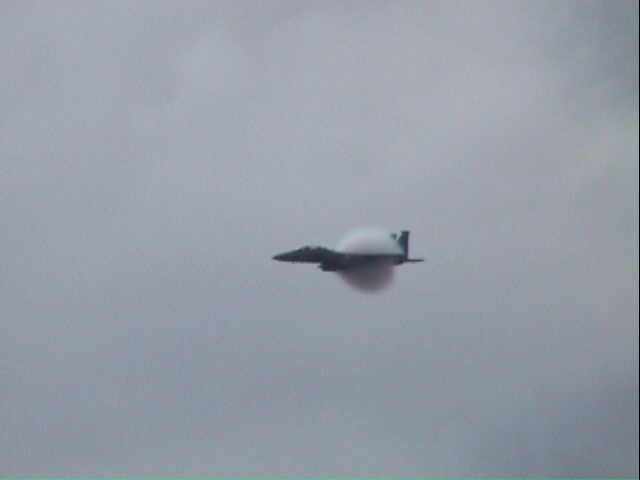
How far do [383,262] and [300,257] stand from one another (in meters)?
10.0

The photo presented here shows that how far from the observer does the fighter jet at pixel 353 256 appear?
6683 inches

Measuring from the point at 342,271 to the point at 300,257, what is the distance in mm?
5782

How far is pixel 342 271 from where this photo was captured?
170750 mm

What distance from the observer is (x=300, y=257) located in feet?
570

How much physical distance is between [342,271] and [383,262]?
468 centimetres

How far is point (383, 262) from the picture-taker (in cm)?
16962

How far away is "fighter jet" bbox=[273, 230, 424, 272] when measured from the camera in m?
170

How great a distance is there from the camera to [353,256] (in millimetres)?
170250
